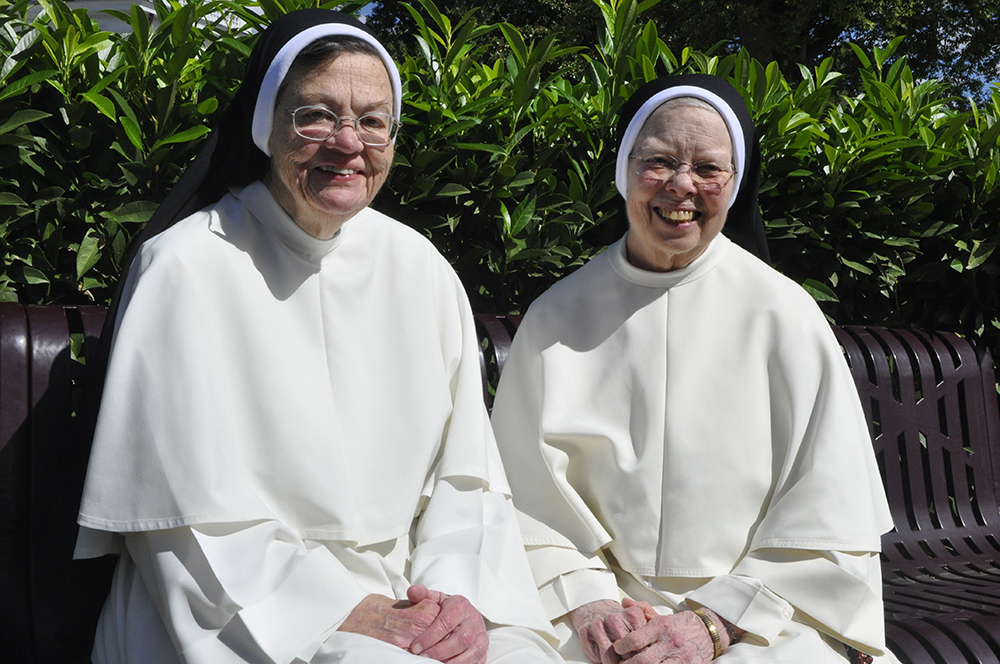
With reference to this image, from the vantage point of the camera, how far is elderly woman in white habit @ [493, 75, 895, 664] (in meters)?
2.57

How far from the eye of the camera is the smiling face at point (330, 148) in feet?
8.05

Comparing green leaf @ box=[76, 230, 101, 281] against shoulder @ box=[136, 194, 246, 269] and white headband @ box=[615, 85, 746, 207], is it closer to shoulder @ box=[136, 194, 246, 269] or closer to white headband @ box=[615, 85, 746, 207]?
shoulder @ box=[136, 194, 246, 269]

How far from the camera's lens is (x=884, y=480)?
148 inches

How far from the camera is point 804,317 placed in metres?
2.83

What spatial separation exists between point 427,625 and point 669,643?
65cm

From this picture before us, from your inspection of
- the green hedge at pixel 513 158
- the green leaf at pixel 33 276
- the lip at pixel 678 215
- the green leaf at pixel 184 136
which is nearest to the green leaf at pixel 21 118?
the green hedge at pixel 513 158

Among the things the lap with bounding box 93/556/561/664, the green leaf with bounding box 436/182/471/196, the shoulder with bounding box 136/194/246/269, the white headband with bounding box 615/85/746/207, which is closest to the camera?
the lap with bounding box 93/556/561/664

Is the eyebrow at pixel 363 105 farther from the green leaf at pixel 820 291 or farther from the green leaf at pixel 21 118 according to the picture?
the green leaf at pixel 820 291

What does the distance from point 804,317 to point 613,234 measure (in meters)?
1.12

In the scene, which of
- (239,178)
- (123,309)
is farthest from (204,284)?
(239,178)

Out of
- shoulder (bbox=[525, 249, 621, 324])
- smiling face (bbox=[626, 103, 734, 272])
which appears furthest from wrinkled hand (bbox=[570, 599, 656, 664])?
smiling face (bbox=[626, 103, 734, 272])

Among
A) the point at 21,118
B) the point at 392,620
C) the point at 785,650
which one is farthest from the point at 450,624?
the point at 21,118

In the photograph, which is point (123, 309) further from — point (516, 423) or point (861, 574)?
point (861, 574)

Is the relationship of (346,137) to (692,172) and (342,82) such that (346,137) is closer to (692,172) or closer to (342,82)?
(342,82)
